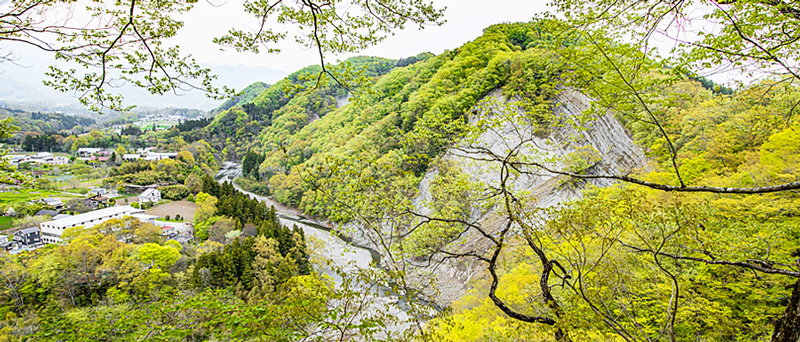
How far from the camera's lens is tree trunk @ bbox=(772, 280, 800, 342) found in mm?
2275

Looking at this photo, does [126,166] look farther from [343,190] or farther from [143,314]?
[343,190]

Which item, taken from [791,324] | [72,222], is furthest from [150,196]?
[791,324]

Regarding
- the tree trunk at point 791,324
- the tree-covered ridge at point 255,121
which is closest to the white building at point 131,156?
the tree-covered ridge at point 255,121

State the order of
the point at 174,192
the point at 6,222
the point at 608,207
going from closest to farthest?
the point at 608,207 < the point at 6,222 < the point at 174,192

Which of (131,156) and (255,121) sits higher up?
(255,121)

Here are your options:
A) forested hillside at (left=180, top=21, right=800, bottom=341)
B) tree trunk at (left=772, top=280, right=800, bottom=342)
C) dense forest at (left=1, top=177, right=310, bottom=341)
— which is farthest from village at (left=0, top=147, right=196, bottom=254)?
tree trunk at (left=772, top=280, right=800, bottom=342)

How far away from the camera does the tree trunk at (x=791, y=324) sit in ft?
7.47

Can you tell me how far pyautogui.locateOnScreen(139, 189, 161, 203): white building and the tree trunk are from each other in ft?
153

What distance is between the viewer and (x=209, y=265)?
1739 cm

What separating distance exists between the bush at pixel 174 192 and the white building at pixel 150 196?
1.17 m

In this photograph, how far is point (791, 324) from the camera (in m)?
2.30

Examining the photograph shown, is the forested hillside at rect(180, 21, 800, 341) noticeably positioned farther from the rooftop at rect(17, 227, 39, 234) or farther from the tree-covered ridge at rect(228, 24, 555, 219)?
the rooftop at rect(17, 227, 39, 234)

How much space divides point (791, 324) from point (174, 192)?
48.4m

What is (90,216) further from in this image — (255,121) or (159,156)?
(255,121)
